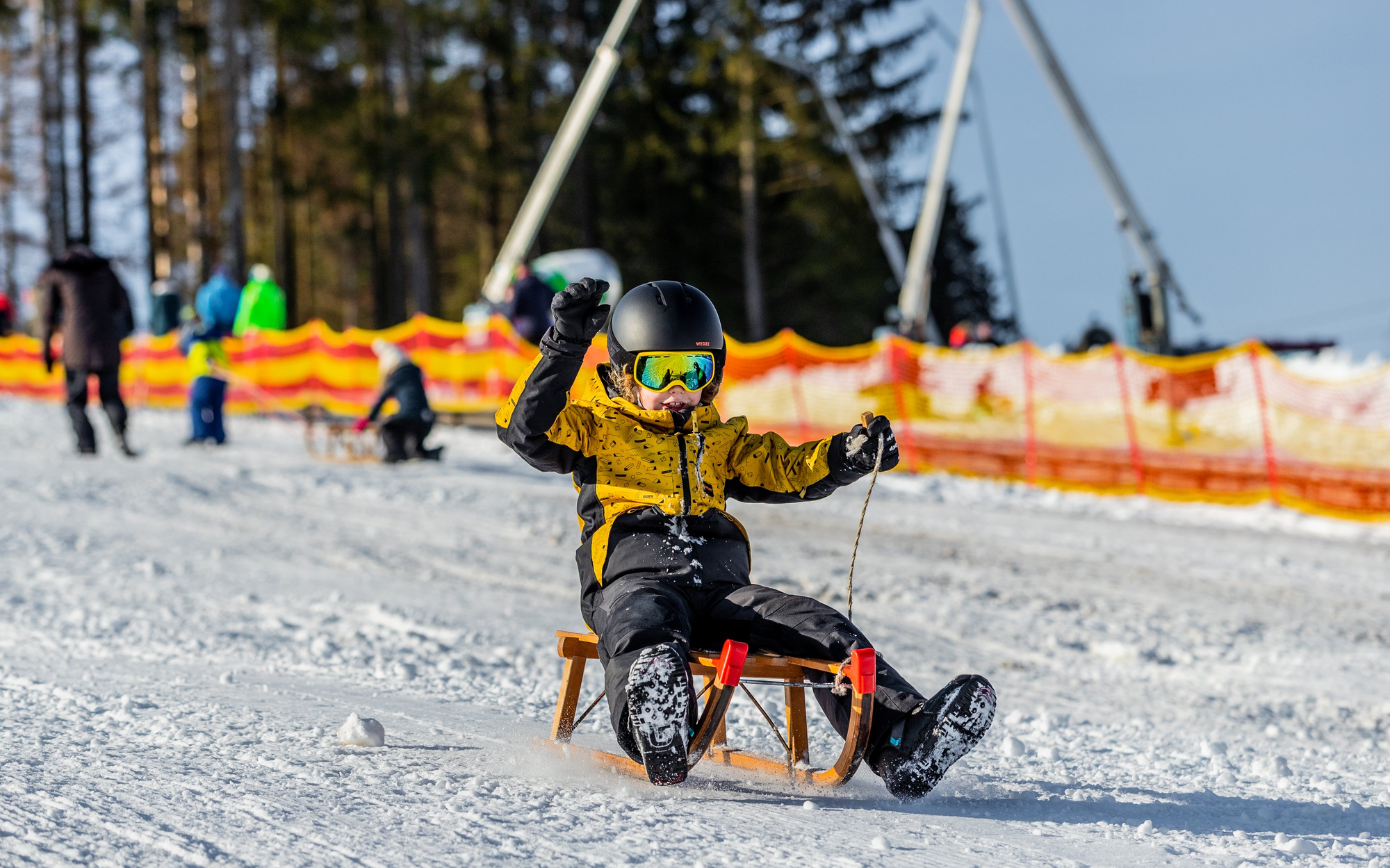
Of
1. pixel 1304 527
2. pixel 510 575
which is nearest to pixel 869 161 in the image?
pixel 1304 527

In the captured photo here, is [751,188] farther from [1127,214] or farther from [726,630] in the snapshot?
[726,630]

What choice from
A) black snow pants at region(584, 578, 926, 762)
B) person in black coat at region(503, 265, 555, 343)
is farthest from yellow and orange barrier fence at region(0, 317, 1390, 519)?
black snow pants at region(584, 578, 926, 762)

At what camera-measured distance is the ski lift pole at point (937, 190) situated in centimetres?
2073

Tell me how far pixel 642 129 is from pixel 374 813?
33.9 metres

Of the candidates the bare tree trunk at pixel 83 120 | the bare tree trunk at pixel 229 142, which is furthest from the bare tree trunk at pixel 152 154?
the bare tree trunk at pixel 229 142

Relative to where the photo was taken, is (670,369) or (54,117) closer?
(670,369)

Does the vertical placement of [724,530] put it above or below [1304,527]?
above

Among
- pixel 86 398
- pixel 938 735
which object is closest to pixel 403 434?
pixel 86 398

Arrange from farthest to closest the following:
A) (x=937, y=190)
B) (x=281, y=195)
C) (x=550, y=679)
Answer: (x=281, y=195), (x=937, y=190), (x=550, y=679)

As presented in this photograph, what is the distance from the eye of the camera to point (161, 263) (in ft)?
85.3

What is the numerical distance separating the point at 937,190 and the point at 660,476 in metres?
18.7

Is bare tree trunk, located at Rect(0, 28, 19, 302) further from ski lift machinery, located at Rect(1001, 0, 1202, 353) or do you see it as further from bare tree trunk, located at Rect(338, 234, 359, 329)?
ski lift machinery, located at Rect(1001, 0, 1202, 353)

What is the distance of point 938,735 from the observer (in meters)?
3.22

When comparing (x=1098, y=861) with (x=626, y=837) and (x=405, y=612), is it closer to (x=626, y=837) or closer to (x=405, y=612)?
(x=626, y=837)
